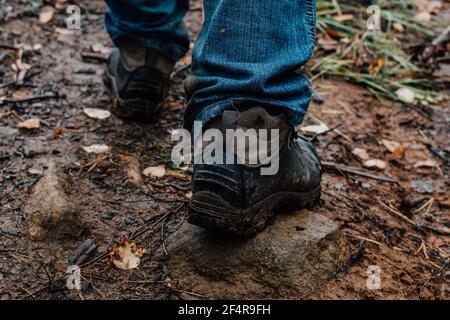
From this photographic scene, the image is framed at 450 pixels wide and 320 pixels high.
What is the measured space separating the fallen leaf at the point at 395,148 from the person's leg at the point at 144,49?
3.07 ft

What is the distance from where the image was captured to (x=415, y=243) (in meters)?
1.85

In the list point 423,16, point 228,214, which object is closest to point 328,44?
point 423,16

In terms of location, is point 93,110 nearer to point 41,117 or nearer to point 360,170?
point 41,117

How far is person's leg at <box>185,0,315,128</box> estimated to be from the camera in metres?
1.38

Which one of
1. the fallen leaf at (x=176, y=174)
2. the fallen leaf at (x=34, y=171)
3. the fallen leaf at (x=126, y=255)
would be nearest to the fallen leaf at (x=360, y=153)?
the fallen leaf at (x=176, y=174)

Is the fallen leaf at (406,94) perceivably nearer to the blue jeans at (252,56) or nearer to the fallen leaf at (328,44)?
the fallen leaf at (328,44)

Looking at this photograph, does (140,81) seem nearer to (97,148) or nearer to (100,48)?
(97,148)

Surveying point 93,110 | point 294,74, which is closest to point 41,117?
point 93,110

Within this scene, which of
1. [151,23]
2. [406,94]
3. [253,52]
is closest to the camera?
[253,52]

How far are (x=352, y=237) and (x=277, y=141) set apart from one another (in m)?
0.45

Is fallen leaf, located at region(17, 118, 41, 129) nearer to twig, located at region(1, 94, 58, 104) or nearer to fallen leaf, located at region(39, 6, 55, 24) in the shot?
twig, located at region(1, 94, 58, 104)

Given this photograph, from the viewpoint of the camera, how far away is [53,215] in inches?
63.7

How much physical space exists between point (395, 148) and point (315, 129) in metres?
0.34

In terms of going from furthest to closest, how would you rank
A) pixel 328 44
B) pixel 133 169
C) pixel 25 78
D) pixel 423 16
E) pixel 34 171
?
1. pixel 423 16
2. pixel 328 44
3. pixel 25 78
4. pixel 133 169
5. pixel 34 171
